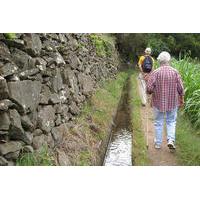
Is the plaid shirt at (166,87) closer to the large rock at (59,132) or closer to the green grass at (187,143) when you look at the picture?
the green grass at (187,143)

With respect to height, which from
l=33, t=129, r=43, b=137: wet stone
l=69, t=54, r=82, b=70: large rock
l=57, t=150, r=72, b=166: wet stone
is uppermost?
l=69, t=54, r=82, b=70: large rock

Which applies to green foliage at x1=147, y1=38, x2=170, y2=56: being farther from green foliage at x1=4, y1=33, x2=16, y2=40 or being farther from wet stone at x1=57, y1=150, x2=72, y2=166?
green foliage at x1=4, y1=33, x2=16, y2=40

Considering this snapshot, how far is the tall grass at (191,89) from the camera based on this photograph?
9.83 meters

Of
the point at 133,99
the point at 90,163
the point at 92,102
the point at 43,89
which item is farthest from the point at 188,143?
the point at 133,99

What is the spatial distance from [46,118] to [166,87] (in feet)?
7.41

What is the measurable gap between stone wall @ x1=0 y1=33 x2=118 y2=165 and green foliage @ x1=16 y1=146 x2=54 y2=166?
0.09m

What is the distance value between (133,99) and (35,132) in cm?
889

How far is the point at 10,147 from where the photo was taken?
20.4 ft

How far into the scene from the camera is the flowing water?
29.4ft

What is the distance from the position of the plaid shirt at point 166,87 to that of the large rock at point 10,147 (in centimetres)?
289

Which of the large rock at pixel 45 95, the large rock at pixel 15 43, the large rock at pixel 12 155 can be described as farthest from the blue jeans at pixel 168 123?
the large rock at pixel 12 155

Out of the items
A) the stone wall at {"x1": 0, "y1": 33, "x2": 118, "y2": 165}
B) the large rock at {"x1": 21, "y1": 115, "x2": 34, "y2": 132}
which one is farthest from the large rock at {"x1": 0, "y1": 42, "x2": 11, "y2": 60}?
the large rock at {"x1": 21, "y1": 115, "x2": 34, "y2": 132}

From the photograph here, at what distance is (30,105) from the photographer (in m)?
6.98

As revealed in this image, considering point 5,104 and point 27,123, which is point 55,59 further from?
point 5,104
